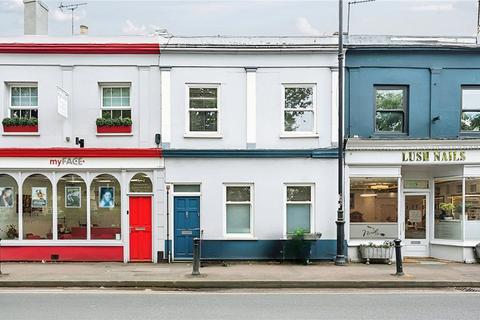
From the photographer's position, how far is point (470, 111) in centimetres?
1864

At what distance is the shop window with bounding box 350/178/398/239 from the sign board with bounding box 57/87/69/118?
31.1ft

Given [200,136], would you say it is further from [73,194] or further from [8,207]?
[8,207]

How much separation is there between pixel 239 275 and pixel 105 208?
18.5 feet

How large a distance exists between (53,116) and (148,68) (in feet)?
11.2

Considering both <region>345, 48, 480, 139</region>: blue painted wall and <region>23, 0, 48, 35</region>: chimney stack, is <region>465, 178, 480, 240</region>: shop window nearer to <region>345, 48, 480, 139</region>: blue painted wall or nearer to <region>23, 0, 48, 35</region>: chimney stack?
<region>345, 48, 480, 139</region>: blue painted wall

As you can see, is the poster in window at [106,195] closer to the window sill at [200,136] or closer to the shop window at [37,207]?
the shop window at [37,207]

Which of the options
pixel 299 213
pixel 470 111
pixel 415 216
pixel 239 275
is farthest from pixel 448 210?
pixel 239 275

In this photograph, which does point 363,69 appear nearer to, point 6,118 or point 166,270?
point 166,270

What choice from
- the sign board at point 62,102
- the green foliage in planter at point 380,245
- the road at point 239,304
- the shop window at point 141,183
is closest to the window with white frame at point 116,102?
the sign board at point 62,102

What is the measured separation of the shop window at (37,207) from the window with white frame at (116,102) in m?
2.97

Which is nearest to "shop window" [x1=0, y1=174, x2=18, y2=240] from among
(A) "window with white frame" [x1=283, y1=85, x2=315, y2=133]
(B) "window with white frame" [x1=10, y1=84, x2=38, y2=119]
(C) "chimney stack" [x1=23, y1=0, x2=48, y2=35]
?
(B) "window with white frame" [x1=10, y1=84, x2=38, y2=119]

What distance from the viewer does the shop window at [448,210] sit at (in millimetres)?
18469

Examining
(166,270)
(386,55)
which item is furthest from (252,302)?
(386,55)

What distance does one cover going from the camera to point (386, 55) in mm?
18328
